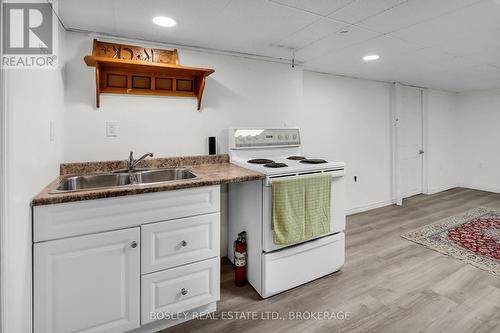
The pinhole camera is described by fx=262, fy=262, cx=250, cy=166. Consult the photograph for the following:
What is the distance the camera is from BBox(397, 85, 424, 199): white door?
172 inches

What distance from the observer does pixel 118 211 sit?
1428mm

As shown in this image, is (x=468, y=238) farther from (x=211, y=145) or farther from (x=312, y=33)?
(x=211, y=145)

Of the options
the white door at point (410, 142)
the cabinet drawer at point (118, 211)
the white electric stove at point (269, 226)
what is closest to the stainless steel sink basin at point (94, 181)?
the cabinet drawer at point (118, 211)

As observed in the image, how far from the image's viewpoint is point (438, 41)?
90.9 inches

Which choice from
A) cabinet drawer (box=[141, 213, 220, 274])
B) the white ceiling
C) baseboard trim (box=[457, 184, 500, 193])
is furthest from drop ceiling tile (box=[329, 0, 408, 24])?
baseboard trim (box=[457, 184, 500, 193])

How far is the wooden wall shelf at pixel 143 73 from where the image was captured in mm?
1964

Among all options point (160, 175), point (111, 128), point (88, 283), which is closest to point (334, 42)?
point (160, 175)

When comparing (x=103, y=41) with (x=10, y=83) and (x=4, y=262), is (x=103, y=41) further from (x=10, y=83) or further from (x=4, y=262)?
(x=4, y=262)

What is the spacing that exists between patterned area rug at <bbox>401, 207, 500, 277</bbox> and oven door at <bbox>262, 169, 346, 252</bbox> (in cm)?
132

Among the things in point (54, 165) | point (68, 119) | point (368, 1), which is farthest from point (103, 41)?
point (368, 1)

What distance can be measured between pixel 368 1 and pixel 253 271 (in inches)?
78.5

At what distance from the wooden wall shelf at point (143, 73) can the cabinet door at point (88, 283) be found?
1.14 meters

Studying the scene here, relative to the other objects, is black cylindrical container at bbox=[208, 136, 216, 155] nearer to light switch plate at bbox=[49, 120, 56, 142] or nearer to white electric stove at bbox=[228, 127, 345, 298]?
white electric stove at bbox=[228, 127, 345, 298]

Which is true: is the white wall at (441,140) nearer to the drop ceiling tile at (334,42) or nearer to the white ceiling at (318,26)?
the white ceiling at (318,26)
